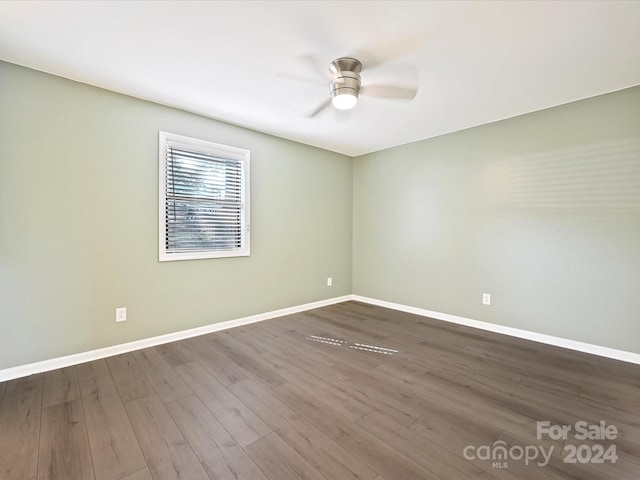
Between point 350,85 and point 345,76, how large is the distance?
0.24 feet

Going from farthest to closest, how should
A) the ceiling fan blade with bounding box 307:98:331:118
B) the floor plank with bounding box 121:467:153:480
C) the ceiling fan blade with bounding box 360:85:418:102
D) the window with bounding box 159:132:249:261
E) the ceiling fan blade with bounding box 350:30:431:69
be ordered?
the window with bounding box 159:132:249:261 → the ceiling fan blade with bounding box 307:98:331:118 → the ceiling fan blade with bounding box 360:85:418:102 → the ceiling fan blade with bounding box 350:30:431:69 → the floor plank with bounding box 121:467:153:480

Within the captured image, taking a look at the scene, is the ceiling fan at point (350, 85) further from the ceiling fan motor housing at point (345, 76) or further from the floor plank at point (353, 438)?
the floor plank at point (353, 438)

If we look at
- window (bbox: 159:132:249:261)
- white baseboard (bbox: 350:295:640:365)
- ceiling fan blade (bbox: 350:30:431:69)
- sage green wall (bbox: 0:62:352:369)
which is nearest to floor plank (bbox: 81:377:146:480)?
sage green wall (bbox: 0:62:352:369)

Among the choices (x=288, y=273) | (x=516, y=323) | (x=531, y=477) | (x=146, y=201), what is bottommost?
(x=531, y=477)

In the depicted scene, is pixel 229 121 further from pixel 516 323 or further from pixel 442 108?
pixel 516 323

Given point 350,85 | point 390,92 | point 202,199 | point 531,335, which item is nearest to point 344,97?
point 350,85

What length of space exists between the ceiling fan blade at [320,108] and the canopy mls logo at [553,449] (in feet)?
9.18

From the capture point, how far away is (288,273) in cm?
394

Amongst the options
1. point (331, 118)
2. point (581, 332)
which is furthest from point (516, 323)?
point (331, 118)

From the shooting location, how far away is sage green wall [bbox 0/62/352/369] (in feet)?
7.09

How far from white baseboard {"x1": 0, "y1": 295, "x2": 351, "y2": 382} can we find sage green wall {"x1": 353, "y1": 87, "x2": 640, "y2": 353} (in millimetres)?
1987

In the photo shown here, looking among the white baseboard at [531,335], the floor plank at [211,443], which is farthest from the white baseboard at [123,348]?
the white baseboard at [531,335]

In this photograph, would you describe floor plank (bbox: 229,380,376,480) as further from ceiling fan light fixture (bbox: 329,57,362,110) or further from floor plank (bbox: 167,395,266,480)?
ceiling fan light fixture (bbox: 329,57,362,110)

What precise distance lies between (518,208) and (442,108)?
4.58ft
